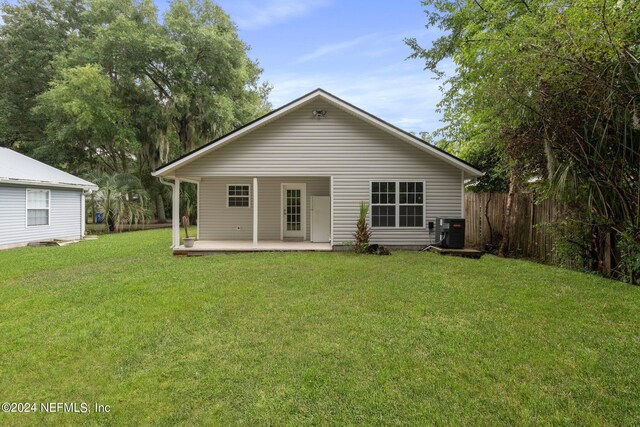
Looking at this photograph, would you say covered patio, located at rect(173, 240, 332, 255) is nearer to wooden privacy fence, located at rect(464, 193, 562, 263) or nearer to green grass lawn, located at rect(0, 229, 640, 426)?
green grass lawn, located at rect(0, 229, 640, 426)

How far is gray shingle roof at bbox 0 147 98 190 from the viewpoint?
36.6ft

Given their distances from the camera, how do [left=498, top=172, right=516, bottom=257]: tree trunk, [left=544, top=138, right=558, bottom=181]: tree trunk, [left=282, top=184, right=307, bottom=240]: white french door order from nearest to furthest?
[left=544, top=138, right=558, bottom=181]: tree trunk → [left=498, top=172, right=516, bottom=257]: tree trunk → [left=282, top=184, right=307, bottom=240]: white french door

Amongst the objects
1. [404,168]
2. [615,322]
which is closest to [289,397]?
[615,322]

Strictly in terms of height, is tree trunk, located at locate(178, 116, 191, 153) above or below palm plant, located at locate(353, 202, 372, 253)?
above

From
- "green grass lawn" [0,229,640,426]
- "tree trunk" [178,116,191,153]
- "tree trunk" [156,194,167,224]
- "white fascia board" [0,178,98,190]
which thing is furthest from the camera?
"tree trunk" [156,194,167,224]

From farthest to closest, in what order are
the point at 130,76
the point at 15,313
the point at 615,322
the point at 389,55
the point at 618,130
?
the point at 130,76 → the point at 389,55 → the point at 618,130 → the point at 15,313 → the point at 615,322

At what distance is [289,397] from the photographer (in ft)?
8.86

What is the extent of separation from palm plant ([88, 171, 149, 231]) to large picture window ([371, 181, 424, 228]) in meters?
12.9

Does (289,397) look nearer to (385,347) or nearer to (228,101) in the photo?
(385,347)

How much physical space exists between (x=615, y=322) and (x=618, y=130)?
3.36 metres

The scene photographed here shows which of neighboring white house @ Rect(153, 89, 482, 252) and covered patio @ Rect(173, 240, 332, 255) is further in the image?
neighboring white house @ Rect(153, 89, 482, 252)

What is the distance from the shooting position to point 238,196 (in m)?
12.0

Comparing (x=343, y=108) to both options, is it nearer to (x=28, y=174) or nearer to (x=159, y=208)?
(x=28, y=174)

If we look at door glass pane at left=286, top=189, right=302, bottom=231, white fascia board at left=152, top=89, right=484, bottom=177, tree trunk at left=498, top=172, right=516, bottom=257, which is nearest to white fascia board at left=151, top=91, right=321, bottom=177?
white fascia board at left=152, top=89, right=484, bottom=177
